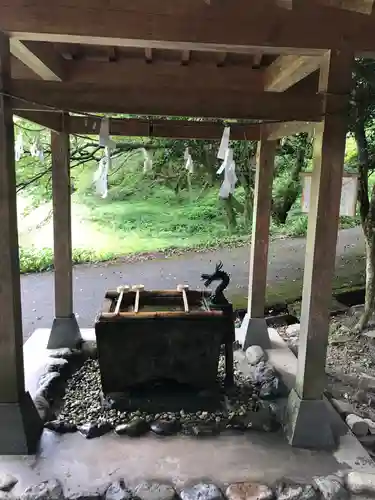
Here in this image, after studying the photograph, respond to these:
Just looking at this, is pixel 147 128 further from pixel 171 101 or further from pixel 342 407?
pixel 342 407

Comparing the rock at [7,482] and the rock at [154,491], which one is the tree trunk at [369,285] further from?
the rock at [7,482]

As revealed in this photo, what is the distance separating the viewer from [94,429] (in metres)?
3.18

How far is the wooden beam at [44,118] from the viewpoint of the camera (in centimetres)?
352

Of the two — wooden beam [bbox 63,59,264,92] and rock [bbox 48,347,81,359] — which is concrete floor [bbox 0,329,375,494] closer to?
rock [bbox 48,347,81,359]

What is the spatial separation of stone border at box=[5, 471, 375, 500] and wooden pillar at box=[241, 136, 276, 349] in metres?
2.17

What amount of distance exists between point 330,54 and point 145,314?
2.23m

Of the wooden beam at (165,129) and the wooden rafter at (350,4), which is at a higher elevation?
the wooden rafter at (350,4)

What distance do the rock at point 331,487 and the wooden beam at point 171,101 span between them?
2.21 meters

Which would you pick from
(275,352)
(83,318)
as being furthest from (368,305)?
(83,318)

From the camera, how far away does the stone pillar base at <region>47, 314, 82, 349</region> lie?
4598 millimetres

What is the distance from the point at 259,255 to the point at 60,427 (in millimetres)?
2671

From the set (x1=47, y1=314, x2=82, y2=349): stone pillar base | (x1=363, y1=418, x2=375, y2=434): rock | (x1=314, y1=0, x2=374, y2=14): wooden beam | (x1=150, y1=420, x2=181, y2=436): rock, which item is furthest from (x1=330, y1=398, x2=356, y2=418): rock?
(x1=314, y1=0, x2=374, y2=14): wooden beam

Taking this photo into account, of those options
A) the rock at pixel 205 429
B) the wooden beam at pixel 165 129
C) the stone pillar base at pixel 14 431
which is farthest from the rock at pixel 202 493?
the wooden beam at pixel 165 129

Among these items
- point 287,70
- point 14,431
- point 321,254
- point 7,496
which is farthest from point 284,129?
point 7,496
